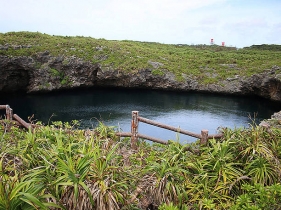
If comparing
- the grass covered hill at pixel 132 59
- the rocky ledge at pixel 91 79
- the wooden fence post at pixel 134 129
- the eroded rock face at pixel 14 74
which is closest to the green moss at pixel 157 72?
the grass covered hill at pixel 132 59

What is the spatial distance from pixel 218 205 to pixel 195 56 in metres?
36.2

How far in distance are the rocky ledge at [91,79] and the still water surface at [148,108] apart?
912 millimetres

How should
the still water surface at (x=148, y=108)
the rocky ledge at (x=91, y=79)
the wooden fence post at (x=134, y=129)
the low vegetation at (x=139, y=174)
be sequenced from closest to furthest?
the low vegetation at (x=139, y=174)
the wooden fence post at (x=134, y=129)
the still water surface at (x=148, y=108)
the rocky ledge at (x=91, y=79)

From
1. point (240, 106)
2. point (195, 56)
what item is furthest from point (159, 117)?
point (195, 56)

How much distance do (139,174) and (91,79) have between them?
28042 millimetres

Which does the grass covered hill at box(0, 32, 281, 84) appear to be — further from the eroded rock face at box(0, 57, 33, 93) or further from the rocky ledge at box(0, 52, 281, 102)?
the eroded rock face at box(0, 57, 33, 93)

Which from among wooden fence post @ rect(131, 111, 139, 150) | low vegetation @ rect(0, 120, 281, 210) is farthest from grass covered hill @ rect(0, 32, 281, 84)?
low vegetation @ rect(0, 120, 281, 210)

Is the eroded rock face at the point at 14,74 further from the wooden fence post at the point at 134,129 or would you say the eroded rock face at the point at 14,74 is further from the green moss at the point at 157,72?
the wooden fence post at the point at 134,129

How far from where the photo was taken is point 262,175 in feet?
15.7

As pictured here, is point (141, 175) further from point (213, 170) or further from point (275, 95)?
point (275, 95)

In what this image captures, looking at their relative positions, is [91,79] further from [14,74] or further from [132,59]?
[14,74]

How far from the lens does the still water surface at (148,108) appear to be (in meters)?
20.4

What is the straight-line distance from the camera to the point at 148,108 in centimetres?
2438

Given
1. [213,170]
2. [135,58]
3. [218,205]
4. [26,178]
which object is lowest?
[218,205]
